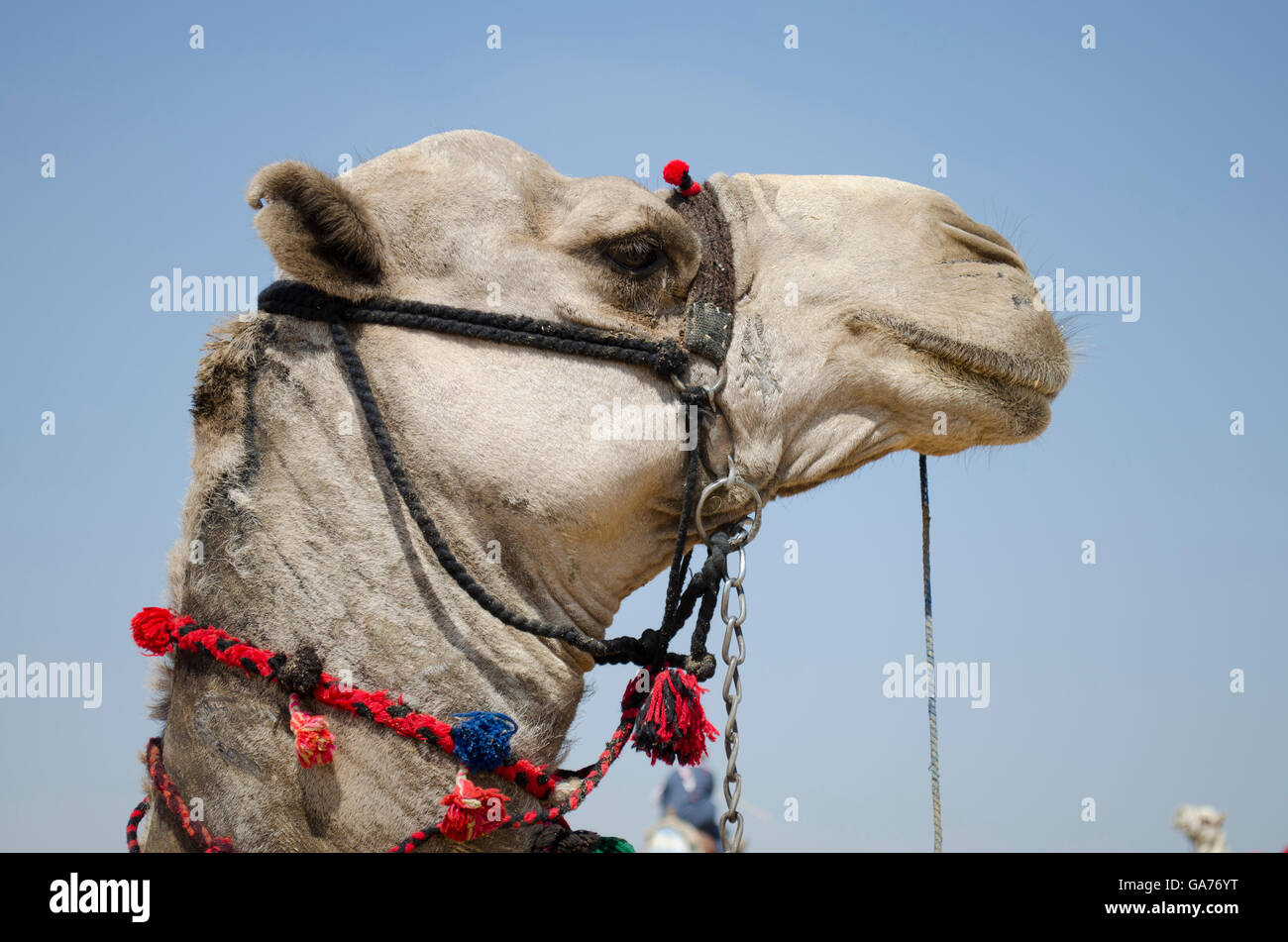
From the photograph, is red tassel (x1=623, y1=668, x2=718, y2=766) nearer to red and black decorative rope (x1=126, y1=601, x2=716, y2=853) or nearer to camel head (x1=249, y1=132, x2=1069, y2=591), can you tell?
red and black decorative rope (x1=126, y1=601, x2=716, y2=853)

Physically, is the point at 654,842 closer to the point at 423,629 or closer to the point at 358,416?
the point at 423,629

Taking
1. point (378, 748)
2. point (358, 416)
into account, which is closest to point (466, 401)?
point (358, 416)

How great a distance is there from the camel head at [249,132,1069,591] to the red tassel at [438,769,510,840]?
89 cm

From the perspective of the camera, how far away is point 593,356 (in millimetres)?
4441

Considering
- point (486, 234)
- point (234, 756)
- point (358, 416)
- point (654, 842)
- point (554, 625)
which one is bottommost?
point (654, 842)

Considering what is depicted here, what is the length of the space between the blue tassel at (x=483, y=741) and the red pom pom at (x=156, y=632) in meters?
1.03

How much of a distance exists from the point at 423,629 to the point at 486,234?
141 cm

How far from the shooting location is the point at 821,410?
15.1 feet

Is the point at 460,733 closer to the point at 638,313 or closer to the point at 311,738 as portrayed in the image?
the point at 311,738

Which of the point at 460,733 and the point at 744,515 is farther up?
the point at 744,515

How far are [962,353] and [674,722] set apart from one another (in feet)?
5.37

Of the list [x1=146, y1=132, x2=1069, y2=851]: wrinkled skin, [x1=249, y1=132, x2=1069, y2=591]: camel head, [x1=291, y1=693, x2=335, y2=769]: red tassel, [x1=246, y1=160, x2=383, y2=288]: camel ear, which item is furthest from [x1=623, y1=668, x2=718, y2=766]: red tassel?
[x1=246, y1=160, x2=383, y2=288]: camel ear

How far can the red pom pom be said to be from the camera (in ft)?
14.2

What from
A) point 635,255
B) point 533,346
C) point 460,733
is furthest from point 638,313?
point 460,733
